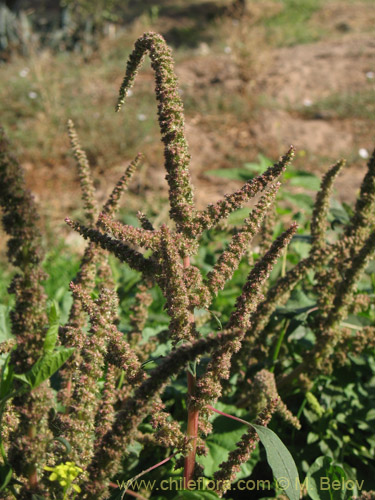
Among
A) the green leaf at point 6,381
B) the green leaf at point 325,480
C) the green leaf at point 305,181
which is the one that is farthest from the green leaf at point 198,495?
the green leaf at point 305,181

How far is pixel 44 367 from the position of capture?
925mm

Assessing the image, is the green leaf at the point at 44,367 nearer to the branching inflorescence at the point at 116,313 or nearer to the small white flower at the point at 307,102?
the branching inflorescence at the point at 116,313

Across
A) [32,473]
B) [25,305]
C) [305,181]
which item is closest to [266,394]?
[32,473]

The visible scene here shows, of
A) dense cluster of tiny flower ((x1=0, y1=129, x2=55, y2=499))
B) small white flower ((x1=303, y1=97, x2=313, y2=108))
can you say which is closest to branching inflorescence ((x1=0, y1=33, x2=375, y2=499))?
dense cluster of tiny flower ((x1=0, y1=129, x2=55, y2=499))

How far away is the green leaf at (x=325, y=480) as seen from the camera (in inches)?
60.0

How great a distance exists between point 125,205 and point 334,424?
406 centimetres

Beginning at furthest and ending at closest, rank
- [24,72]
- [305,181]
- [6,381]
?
[24,72] < [305,181] < [6,381]

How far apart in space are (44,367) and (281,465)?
551mm

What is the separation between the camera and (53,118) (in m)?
7.11

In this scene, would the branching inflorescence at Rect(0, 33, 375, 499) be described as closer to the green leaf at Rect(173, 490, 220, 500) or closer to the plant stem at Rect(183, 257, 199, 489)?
the plant stem at Rect(183, 257, 199, 489)

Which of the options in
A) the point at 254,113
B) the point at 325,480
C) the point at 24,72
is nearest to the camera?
the point at 325,480

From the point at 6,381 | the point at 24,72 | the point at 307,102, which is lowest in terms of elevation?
the point at 6,381

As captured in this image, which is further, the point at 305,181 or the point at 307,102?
the point at 307,102

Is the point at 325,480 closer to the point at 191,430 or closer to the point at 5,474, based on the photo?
the point at 191,430
